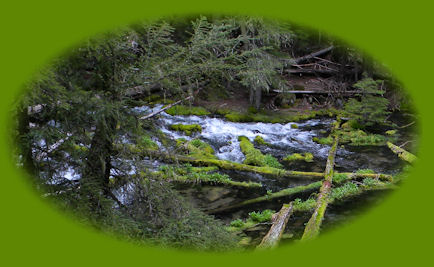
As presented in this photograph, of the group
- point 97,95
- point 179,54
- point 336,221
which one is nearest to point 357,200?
point 336,221

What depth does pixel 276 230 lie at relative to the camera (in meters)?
8.27

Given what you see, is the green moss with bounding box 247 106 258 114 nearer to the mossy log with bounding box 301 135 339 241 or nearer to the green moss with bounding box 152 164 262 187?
the mossy log with bounding box 301 135 339 241

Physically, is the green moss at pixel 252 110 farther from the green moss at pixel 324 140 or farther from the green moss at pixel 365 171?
the green moss at pixel 365 171

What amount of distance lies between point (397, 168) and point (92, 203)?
12371 mm

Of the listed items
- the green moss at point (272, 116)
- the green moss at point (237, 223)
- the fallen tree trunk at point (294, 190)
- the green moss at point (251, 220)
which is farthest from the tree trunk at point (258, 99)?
the green moss at point (237, 223)

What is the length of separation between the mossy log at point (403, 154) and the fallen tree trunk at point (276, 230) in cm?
727

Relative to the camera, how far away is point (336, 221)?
9492 millimetres

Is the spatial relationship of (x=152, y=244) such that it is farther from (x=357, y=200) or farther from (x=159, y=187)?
(x=357, y=200)

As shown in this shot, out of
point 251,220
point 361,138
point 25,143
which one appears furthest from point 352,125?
point 25,143

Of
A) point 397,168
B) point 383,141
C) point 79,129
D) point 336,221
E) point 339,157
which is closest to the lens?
point 79,129

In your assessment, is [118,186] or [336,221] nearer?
[118,186]

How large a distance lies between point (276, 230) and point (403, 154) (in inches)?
361

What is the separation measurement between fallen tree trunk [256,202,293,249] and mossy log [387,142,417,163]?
23.9ft

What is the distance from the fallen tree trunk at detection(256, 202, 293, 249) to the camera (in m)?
7.62
